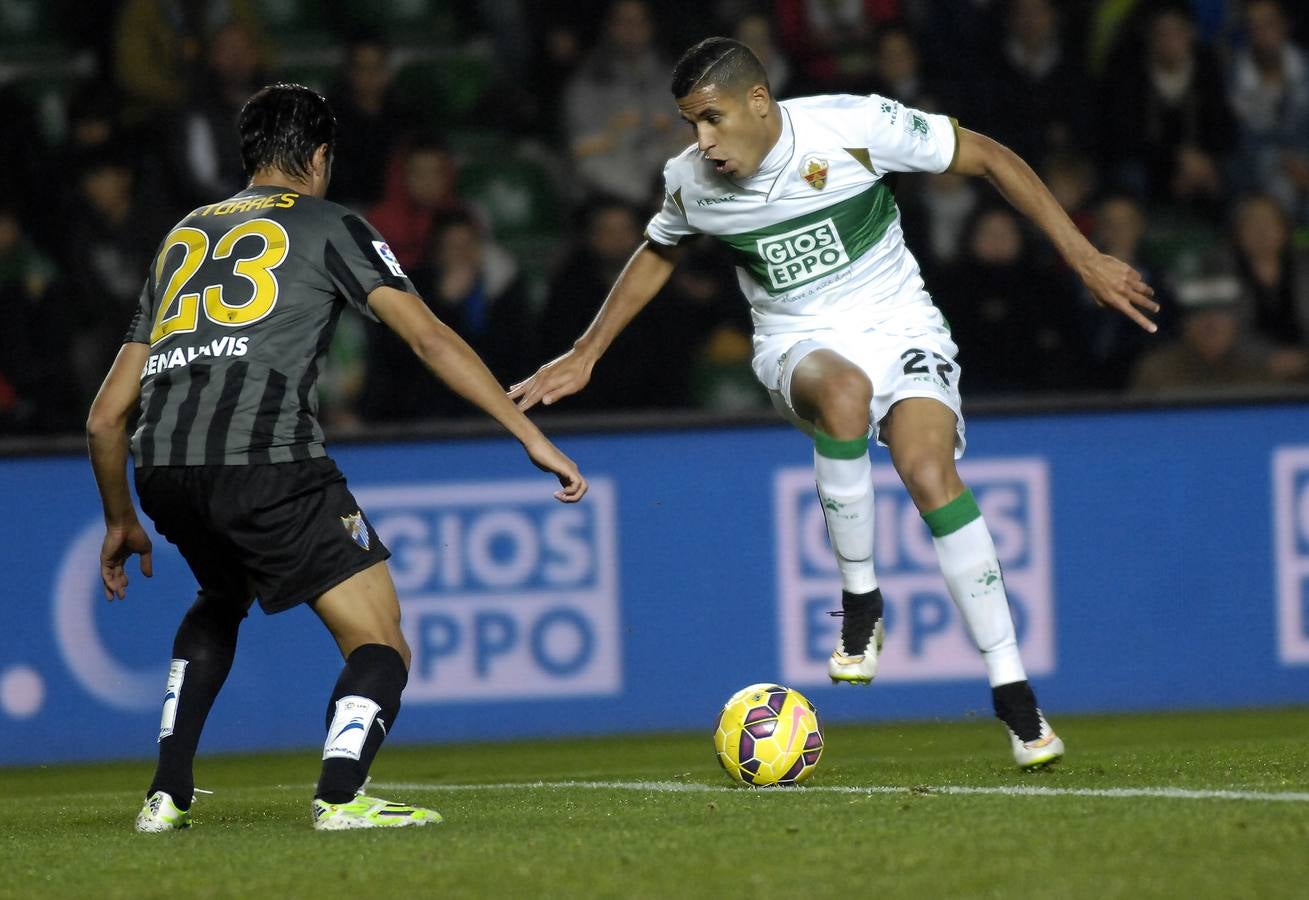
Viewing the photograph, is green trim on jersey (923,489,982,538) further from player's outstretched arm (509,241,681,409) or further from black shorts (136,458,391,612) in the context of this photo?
black shorts (136,458,391,612)

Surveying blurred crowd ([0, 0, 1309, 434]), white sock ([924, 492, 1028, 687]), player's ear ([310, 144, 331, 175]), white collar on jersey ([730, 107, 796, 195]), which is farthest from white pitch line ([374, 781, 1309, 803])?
blurred crowd ([0, 0, 1309, 434])

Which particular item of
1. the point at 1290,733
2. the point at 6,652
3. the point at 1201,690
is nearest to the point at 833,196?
the point at 1290,733

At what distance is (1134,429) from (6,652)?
4.73 metres

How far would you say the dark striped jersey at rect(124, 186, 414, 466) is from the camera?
4250 millimetres

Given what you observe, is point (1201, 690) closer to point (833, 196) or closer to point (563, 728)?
point (563, 728)

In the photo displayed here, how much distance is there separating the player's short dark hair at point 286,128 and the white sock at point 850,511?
161cm

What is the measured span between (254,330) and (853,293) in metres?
1.75

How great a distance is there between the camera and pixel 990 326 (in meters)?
8.77

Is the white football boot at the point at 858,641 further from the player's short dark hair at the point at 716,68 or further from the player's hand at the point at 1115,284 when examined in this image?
the player's short dark hair at the point at 716,68

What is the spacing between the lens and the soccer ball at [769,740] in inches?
199

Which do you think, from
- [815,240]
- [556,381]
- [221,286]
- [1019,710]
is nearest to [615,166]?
[556,381]

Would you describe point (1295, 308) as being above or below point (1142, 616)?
above

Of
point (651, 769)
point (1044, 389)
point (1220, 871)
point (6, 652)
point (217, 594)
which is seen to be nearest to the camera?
point (1220, 871)

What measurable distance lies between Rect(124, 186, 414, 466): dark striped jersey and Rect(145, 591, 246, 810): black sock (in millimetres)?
531
